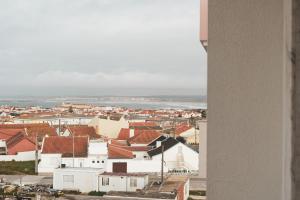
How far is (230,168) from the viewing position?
2.96 ft

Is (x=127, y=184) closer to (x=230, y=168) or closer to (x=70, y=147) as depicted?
(x=70, y=147)

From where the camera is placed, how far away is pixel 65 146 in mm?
16000

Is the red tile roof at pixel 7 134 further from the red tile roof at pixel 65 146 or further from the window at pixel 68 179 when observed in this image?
the window at pixel 68 179

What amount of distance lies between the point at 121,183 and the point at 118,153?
3.29 meters

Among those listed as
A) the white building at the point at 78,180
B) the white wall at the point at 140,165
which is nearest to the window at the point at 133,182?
the white building at the point at 78,180

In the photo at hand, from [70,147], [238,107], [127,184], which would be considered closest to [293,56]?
[238,107]

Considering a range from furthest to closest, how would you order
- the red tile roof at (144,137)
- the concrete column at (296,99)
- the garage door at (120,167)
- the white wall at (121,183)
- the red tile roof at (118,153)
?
the red tile roof at (144,137)
the red tile roof at (118,153)
the garage door at (120,167)
the white wall at (121,183)
the concrete column at (296,99)

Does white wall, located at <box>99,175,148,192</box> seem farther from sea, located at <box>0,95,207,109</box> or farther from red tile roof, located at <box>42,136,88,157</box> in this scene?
sea, located at <box>0,95,207,109</box>

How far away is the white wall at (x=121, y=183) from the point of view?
454 inches

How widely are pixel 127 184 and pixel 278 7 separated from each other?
1121 centimetres

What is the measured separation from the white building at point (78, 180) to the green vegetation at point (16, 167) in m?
3.33

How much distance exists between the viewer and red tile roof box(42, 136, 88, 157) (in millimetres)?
15806

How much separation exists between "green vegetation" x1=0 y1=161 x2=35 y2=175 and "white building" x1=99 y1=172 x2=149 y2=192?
14.5 ft

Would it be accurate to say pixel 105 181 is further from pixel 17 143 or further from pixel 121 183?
pixel 17 143
